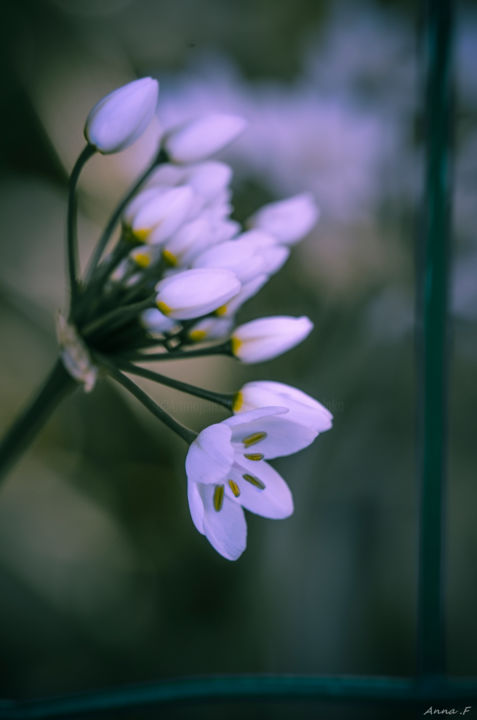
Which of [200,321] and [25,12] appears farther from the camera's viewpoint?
[25,12]

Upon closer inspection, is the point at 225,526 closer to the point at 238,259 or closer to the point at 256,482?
the point at 256,482

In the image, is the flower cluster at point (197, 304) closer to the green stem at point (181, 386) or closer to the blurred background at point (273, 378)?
the green stem at point (181, 386)

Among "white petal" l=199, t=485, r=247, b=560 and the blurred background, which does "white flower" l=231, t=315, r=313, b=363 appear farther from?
the blurred background

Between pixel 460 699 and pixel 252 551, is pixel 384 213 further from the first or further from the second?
pixel 460 699

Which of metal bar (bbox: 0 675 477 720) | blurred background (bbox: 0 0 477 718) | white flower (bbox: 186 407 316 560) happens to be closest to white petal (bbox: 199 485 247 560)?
white flower (bbox: 186 407 316 560)

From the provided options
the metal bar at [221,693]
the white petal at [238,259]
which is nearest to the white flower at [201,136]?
the white petal at [238,259]

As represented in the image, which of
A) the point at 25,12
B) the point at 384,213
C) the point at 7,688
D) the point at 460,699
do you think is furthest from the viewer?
the point at 25,12

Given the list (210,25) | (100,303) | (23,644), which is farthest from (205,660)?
(210,25)
